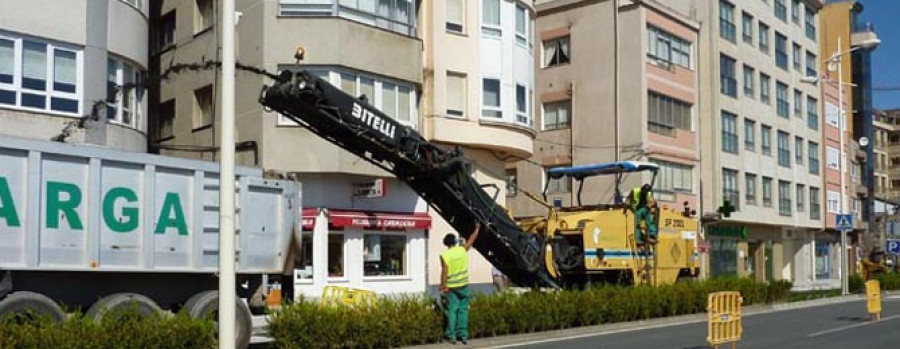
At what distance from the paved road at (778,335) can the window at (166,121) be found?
16.2 m

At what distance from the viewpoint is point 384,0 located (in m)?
27.4

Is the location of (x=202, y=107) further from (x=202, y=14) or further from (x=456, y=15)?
(x=456, y=15)

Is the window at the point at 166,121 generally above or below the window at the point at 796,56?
below

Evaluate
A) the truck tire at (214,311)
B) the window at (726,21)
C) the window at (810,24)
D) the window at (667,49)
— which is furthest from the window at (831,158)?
the truck tire at (214,311)

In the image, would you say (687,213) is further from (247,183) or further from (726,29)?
(726,29)

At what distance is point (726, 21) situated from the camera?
48.2 m

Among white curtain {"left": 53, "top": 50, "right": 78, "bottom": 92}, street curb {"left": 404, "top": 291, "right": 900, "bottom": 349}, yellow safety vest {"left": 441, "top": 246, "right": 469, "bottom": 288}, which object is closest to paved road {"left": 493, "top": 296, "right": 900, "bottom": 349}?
street curb {"left": 404, "top": 291, "right": 900, "bottom": 349}

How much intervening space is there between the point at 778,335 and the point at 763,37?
38.0 m

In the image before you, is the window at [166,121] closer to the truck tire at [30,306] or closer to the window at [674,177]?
the truck tire at [30,306]

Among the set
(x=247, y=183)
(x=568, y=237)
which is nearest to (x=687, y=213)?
(x=568, y=237)

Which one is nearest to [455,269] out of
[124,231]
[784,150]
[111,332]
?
[124,231]

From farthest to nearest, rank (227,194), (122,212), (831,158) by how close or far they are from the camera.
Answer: (831,158) → (122,212) → (227,194)

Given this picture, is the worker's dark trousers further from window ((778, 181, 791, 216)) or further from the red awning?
window ((778, 181, 791, 216))

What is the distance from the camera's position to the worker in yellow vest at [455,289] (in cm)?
1538
